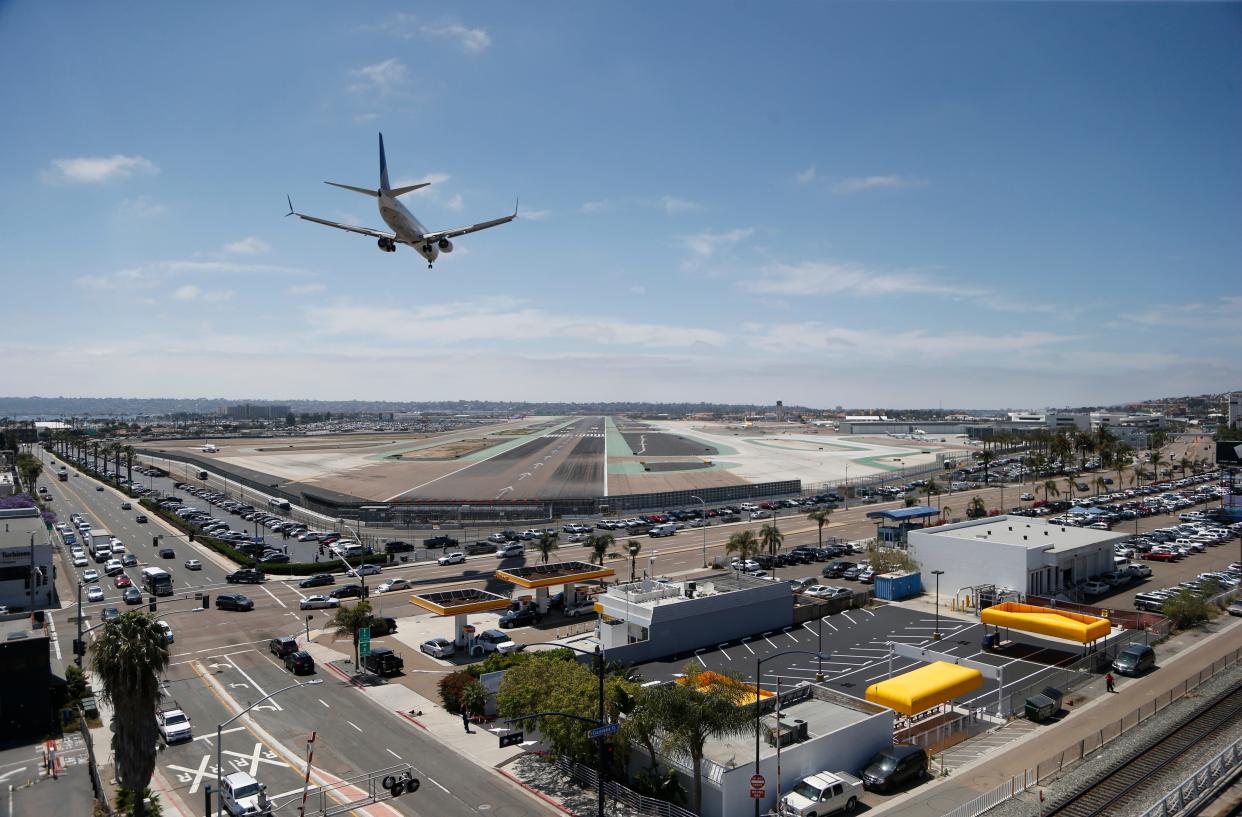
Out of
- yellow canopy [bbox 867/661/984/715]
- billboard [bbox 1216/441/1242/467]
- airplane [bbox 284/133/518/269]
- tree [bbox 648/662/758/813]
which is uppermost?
airplane [bbox 284/133/518/269]

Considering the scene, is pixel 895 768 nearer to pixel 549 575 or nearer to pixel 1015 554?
pixel 549 575

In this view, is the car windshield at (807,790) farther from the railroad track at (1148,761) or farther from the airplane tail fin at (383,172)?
the airplane tail fin at (383,172)

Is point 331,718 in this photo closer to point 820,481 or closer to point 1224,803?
point 1224,803

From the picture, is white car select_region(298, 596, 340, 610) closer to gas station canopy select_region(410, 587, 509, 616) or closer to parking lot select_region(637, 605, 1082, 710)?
gas station canopy select_region(410, 587, 509, 616)

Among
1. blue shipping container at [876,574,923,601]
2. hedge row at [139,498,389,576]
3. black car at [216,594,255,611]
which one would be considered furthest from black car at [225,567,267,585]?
blue shipping container at [876,574,923,601]

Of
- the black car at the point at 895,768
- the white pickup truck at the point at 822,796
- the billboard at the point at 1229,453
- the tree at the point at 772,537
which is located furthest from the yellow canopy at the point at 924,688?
the billboard at the point at 1229,453
